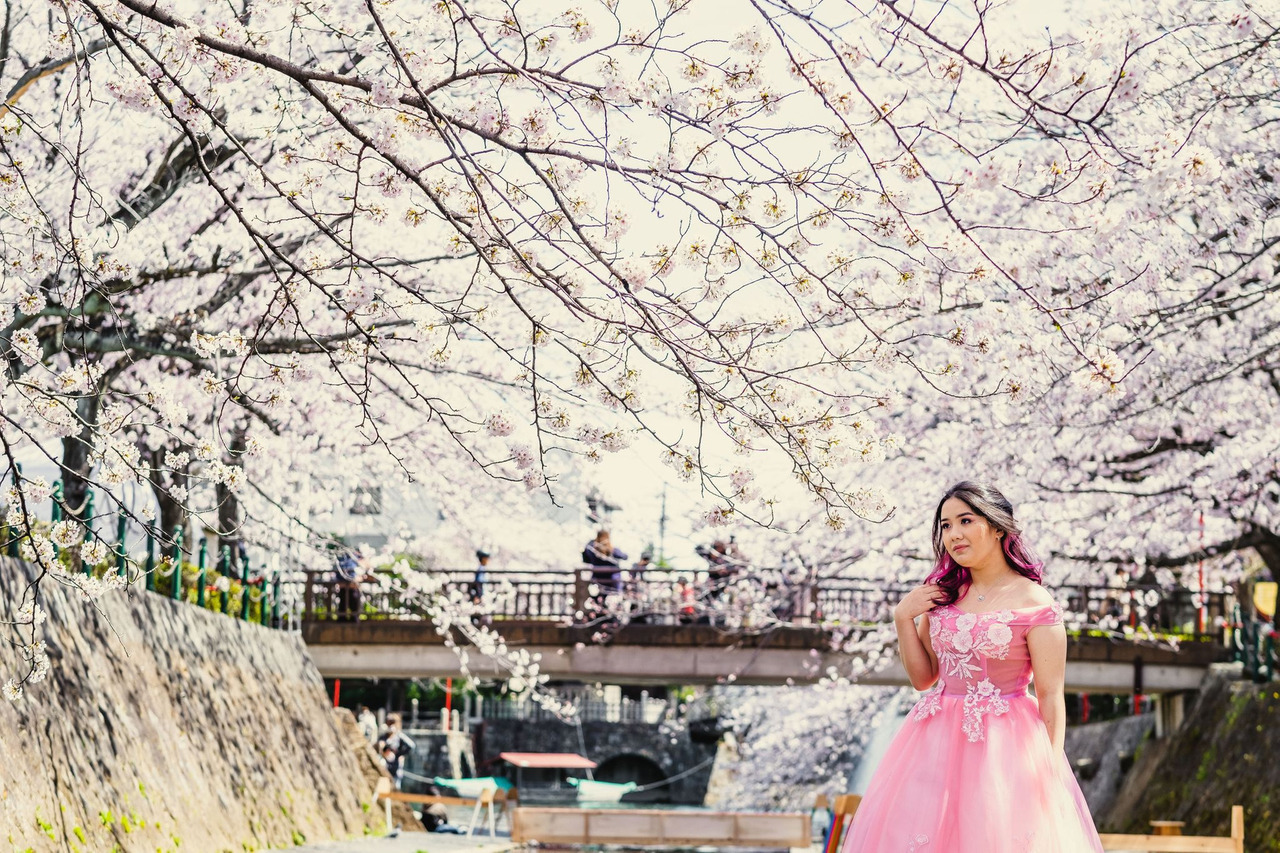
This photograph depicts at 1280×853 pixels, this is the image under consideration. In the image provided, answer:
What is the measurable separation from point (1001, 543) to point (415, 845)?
33.8 feet

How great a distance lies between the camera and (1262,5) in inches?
270

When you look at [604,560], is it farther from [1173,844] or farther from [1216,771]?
[1173,844]

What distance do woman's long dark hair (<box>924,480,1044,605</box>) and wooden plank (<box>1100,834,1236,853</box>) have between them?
7.54 metres

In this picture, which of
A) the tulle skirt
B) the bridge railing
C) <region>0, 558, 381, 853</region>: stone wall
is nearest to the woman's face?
the tulle skirt

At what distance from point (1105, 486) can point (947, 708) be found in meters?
10.0

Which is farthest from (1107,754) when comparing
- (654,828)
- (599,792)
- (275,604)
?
(599,792)

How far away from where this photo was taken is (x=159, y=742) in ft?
33.3

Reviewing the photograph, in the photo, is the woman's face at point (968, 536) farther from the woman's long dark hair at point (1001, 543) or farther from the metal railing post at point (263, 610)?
the metal railing post at point (263, 610)

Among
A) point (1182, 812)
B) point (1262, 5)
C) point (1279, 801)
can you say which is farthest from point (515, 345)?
point (1182, 812)

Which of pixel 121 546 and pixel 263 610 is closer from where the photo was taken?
pixel 121 546

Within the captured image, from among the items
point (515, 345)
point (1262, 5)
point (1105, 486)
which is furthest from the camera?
point (1105, 486)

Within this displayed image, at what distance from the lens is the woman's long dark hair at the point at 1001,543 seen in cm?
446

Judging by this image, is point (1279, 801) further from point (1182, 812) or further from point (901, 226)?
point (901, 226)

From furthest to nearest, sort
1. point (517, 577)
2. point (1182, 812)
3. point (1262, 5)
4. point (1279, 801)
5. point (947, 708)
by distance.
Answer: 1. point (517, 577)
2. point (1182, 812)
3. point (1279, 801)
4. point (1262, 5)
5. point (947, 708)
